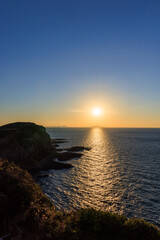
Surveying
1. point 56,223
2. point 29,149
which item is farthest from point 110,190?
point 29,149

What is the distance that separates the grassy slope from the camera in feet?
30.5

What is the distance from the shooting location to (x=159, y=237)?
9977 millimetres

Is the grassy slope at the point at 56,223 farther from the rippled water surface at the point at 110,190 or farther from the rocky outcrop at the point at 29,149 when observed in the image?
the rocky outcrop at the point at 29,149

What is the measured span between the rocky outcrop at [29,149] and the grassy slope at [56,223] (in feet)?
109

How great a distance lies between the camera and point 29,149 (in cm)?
4750

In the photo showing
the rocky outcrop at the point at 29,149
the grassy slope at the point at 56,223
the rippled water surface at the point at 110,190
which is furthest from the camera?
the rocky outcrop at the point at 29,149

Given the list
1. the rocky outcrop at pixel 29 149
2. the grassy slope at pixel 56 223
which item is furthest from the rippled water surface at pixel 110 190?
the grassy slope at pixel 56 223

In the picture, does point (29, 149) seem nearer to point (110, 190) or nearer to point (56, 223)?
point (110, 190)

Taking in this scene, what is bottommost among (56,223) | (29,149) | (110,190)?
(110,190)

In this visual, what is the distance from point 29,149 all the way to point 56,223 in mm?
41012

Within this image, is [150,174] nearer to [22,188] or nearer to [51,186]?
[51,186]

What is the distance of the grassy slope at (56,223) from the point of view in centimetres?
928

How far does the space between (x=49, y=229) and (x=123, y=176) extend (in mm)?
32145

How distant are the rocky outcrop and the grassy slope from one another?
3327cm
